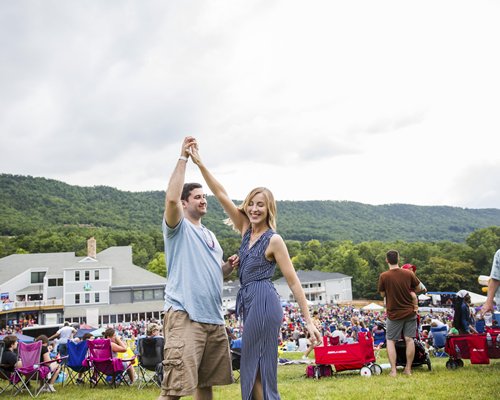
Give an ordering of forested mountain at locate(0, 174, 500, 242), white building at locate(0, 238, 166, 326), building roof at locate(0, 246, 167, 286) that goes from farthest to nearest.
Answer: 1. forested mountain at locate(0, 174, 500, 242)
2. building roof at locate(0, 246, 167, 286)
3. white building at locate(0, 238, 166, 326)

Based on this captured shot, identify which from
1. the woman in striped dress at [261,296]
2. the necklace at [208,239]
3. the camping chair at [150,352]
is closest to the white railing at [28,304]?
the camping chair at [150,352]

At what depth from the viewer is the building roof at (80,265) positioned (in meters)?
51.4

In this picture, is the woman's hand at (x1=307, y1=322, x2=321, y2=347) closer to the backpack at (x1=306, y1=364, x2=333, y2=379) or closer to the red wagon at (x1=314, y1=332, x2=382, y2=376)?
the red wagon at (x1=314, y1=332, x2=382, y2=376)

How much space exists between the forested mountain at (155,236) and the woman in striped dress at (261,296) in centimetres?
7221

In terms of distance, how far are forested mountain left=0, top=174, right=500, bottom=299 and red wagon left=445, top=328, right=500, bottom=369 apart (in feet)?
223

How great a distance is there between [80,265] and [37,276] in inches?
314

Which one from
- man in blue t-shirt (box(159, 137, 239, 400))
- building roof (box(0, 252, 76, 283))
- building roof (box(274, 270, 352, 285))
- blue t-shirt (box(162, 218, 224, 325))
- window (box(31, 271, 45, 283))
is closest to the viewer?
man in blue t-shirt (box(159, 137, 239, 400))

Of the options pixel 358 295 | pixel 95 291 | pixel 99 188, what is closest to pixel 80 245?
pixel 95 291

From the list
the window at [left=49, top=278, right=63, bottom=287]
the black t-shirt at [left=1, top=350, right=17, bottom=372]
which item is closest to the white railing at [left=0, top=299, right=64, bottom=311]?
the window at [left=49, top=278, right=63, bottom=287]

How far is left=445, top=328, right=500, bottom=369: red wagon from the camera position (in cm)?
758

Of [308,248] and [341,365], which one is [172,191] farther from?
[308,248]

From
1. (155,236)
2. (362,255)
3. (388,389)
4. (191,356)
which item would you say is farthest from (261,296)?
(362,255)

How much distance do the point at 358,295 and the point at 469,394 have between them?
96283 mm

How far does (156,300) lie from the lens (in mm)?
52781
